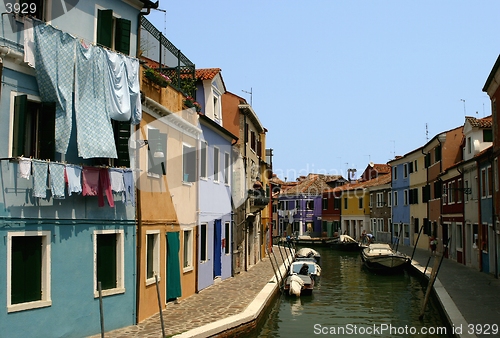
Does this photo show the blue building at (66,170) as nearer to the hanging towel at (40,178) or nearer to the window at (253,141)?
the hanging towel at (40,178)

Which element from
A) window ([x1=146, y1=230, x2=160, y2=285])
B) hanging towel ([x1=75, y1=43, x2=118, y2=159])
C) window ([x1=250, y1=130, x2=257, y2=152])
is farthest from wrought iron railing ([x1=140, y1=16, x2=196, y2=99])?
window ([x1=250, y1=130, x2=257, y2=152])

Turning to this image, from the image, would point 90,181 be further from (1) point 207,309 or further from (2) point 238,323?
(1) point 207,309

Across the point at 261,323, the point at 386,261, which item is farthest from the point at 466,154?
the point at 261,323

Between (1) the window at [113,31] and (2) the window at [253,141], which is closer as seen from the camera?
(1) the window at [113,31]

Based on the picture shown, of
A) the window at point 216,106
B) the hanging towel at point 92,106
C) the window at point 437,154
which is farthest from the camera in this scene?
the window at point 437,154

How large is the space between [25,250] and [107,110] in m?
3.35

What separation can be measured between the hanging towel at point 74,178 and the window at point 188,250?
22.9 feet

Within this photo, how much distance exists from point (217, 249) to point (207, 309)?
6.48m

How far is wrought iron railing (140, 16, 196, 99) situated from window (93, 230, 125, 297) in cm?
525

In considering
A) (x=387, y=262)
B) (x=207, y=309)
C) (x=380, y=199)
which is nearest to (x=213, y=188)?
(x=207, y=309)

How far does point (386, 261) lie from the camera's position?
101ft

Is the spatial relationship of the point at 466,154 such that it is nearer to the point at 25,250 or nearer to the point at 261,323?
the point at 261,323

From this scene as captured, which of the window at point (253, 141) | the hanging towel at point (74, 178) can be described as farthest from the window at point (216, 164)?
the hanging towel at point (74, 178)

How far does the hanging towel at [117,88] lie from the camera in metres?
12.1
